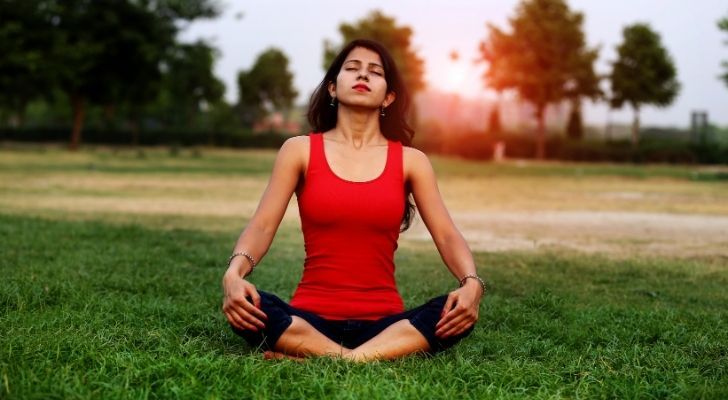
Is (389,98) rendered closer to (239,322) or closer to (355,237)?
(355,237)

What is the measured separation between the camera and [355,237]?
4008mm

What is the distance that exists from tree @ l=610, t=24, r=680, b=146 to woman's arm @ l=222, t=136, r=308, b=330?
46.0 meters

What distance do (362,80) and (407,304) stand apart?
2.29 m

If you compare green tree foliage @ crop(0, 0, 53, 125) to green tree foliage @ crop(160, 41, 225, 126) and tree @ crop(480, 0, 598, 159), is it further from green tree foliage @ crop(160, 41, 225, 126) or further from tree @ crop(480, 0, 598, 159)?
tree @ crop(480, 0, 598, 159)

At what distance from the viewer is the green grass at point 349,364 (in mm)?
3279

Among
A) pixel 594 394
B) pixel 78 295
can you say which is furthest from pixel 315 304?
pixel 78 295

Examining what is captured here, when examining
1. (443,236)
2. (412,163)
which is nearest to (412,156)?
(412,163)

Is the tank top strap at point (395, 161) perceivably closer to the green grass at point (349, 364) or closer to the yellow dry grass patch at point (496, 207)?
the green grass at point (349, 364)

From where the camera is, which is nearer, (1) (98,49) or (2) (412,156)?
(2) (412,156)

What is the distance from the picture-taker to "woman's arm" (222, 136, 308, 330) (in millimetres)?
3662

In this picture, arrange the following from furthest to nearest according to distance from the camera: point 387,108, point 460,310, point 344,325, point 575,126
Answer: point 575,126
point 387,108
point 344,325
point 460,310

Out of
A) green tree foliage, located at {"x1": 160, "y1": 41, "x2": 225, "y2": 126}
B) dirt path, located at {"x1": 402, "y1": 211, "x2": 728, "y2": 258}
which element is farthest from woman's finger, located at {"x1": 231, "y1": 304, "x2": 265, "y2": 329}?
green tree foliage, located at {"x1": 160, "y1": 41, "x2": 225, "y2": 126}

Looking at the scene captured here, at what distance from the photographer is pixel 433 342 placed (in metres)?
3.93

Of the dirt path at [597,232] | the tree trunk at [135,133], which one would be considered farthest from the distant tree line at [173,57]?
the dirt path at [597,232]
